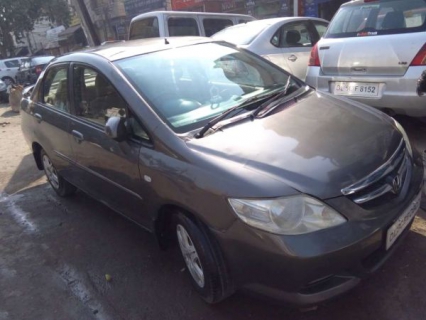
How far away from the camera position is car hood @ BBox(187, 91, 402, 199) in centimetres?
208

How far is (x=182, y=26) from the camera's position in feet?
25.8

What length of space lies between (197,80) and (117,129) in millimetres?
774

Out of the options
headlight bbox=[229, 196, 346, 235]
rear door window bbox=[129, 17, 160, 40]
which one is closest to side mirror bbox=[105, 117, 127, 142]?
headlight bbox=[229, 196, 346, 235]

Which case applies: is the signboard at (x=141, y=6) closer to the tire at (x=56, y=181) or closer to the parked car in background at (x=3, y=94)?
the parked car in background at (x=3, y=94)

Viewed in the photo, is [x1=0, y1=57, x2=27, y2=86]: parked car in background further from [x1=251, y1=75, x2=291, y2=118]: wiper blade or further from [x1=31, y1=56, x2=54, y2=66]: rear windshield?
[x1=251, y1=75, x2=291, y2=118]: wiper blade

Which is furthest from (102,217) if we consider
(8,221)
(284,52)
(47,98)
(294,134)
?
(284,52)

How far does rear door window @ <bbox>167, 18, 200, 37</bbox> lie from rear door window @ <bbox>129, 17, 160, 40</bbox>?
0.90 feet

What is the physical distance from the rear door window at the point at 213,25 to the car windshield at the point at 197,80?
201 inches

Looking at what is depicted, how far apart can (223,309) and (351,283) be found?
828mm

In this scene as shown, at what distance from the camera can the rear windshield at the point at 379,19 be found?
3.97m

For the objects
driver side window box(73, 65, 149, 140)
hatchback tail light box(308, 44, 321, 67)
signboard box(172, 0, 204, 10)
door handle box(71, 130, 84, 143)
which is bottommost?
door handle box(71, 130, 84, 143)

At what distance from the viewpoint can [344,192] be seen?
6.67 feet

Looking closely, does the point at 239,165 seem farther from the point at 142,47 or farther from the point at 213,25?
the point at 213,25

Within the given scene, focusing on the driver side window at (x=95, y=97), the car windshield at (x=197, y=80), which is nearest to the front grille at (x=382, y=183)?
the car windshield at (x=197, y=80)
